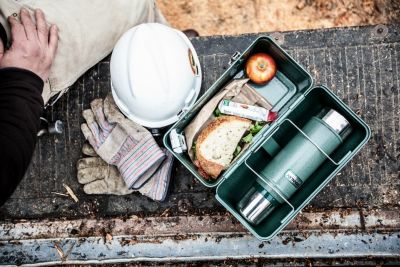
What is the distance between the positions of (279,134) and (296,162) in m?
0.27

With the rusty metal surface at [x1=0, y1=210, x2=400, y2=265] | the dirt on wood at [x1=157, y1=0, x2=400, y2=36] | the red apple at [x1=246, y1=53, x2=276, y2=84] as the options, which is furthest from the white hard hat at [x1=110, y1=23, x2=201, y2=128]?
the dirt on wood at [x1=157, y1=0, x2=400, y2=36]

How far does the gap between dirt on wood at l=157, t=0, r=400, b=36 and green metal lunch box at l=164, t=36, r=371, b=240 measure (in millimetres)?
1161

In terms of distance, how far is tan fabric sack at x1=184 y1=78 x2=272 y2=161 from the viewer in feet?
9.62

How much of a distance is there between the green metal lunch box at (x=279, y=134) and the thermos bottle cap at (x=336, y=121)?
2.0 inches

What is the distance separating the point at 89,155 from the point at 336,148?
1.70 meters

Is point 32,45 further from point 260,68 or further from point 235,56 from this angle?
point 260,68

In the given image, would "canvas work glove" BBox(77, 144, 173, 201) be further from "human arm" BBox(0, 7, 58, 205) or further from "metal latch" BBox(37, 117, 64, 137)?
"human arm" BBox(0, 7, 58, 205)

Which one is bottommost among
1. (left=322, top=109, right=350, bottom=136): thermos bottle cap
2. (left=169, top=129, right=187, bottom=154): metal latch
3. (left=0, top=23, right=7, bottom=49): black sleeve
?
(left=169, top=129, right=187, bottom=154): metal latch

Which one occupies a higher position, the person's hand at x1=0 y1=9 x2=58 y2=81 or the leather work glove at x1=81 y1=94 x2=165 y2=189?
the person's hand at x1=0 y1=9 x2=58 y2=81

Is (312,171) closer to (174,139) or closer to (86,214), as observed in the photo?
(174,139)

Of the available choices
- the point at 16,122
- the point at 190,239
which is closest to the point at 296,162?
the point at 190,239

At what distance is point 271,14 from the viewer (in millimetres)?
4094

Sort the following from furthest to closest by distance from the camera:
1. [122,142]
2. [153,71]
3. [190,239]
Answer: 1. [190,239]
2. [122,142]
3. [153,71]

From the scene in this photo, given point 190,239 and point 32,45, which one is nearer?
point 32,45
